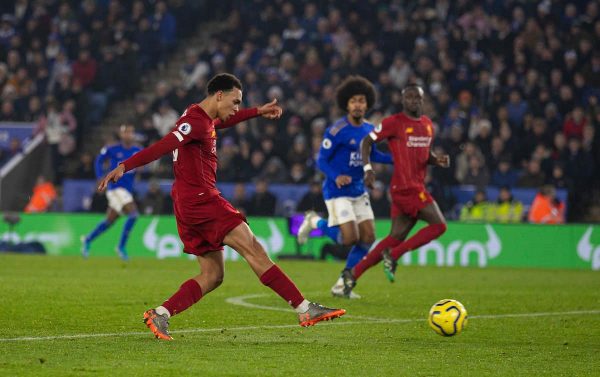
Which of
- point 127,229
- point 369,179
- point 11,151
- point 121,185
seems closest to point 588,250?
point 127,229

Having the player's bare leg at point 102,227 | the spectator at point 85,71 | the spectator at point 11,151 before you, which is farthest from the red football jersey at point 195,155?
the spectator at point 85,71

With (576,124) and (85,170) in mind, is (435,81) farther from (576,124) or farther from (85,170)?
(85,170)

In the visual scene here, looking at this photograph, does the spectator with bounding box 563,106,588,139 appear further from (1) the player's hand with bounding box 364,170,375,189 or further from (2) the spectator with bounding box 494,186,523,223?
(1) the player's hand with bounding box 364,170,375,189

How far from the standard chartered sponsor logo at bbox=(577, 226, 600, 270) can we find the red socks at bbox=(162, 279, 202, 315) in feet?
43.1

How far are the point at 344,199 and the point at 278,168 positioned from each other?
1136 cm

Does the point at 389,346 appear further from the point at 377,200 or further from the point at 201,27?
the point at 201,27

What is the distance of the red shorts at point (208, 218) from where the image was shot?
859 cm

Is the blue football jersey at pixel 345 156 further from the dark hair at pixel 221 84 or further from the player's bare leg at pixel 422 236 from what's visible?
the dark hair at pixel 221 84

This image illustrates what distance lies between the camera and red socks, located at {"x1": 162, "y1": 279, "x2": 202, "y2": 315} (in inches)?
340

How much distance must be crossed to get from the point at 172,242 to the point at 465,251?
19.8 feet

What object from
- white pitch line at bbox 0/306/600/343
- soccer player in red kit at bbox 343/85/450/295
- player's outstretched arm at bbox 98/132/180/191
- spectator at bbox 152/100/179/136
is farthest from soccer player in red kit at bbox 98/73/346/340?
spectator at bbox 152/100/179/136

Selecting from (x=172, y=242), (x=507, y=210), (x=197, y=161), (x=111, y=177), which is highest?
(x=197, y=161)

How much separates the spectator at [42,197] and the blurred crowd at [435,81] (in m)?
2.46

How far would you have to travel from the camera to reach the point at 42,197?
85.5 ft
